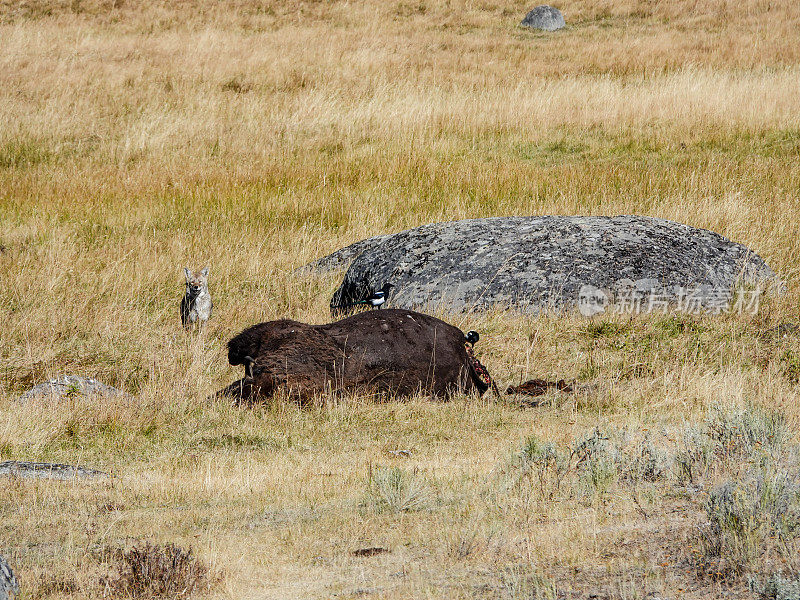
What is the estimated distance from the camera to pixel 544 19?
3597 cm

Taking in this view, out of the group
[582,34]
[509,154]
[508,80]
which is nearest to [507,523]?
[509,154]

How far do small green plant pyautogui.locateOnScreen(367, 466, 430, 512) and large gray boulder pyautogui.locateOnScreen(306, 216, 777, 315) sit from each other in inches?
177

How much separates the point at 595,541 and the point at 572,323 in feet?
16.9

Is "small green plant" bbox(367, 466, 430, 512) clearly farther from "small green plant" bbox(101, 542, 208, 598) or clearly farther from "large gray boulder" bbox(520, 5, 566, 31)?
"large gray boulder" bbox(520, 5, 566, 31)

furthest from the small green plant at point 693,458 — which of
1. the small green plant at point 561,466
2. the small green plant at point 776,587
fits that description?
the small green plant at point 776,587

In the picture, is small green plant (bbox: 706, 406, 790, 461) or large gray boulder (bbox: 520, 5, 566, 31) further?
large gray boulder (bbox: 520, 5, 566, 31)

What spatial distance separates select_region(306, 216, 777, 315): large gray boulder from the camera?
9.46 m

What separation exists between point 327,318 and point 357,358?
2668 millimetres

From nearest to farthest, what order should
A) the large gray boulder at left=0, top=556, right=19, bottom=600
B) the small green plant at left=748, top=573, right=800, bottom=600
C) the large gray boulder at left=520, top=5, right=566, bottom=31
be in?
the small green plant at left=748, top=573, right=800, bottom=600, the large gray boulder at left=0, top=556, right=19, bottom=600, the large gray boulder at left=520, top=5, right=566, bottom=31

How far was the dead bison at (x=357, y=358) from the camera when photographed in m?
7.46

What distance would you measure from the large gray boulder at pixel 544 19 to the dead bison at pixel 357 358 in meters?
30.1

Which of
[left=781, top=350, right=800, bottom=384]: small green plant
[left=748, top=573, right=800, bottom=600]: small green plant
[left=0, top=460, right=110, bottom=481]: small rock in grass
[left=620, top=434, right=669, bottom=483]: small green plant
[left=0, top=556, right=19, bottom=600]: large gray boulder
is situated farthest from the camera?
[left=781, top=350, right=800, bottom=384]: small green plant

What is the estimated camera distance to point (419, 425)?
22.9 feet

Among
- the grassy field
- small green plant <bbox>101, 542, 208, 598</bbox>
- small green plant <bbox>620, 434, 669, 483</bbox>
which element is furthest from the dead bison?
small green plant <bbox>101, 542, 208, 598</bbox>
